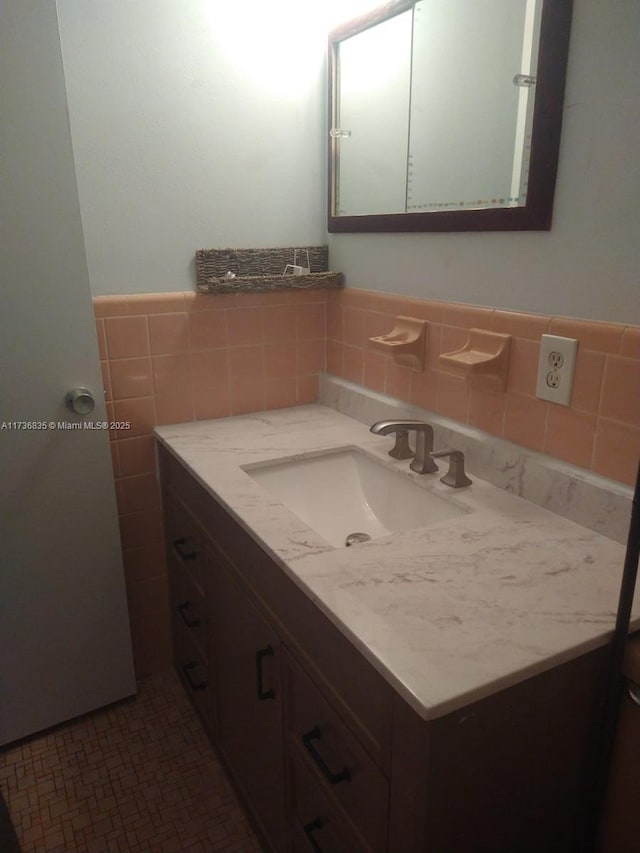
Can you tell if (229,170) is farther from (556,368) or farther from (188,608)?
(188,608)

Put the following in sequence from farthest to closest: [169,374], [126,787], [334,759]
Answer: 1. [169,374]
2. [126,787]
3. [334,759]

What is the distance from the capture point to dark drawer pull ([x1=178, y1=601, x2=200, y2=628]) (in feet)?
5.10

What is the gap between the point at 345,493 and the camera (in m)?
1.47

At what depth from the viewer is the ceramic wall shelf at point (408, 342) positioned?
4.66 ft

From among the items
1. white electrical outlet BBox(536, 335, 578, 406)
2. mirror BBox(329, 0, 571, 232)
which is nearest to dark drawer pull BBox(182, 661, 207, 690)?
white electrical outlet BBox(536, 335, 578, 406)

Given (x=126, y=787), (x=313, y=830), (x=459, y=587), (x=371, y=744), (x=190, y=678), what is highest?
(x=459, y=587)

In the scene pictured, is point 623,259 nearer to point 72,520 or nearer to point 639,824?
point 639,824

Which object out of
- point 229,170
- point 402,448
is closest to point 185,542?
point 402,448

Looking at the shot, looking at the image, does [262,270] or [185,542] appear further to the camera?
[262,270]

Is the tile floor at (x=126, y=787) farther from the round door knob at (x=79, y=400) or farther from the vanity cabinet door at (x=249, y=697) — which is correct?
the round door knob at (x=79, y=400)

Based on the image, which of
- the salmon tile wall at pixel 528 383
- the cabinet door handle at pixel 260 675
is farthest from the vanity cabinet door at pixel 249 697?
the salmon tile wall at pixel 528 383

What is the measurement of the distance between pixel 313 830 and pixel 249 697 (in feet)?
0.98

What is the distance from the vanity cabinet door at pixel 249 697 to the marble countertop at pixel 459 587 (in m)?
0.20

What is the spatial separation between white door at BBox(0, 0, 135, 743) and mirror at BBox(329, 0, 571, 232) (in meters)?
0.70
